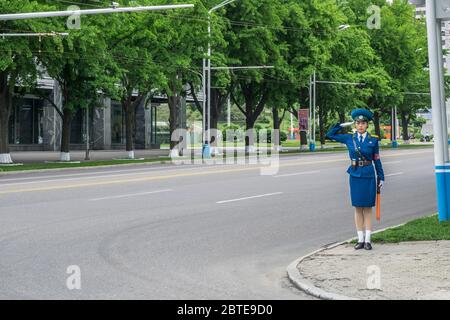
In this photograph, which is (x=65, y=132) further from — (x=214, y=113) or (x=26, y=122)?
(x=26, y=122)

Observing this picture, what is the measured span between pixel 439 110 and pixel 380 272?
5.39 m

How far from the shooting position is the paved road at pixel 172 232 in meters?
7.93

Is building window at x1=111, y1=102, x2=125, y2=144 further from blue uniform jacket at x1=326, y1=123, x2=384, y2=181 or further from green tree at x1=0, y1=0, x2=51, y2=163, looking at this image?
blue uniform jacket at x1=326, y1=123, x2=384, y2=181

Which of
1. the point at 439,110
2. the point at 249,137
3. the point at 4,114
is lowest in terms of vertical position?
the point at 439,110

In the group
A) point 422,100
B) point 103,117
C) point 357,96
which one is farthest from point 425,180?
point 422,100

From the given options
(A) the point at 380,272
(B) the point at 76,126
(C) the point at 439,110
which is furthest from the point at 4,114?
(A) the point at 380,272

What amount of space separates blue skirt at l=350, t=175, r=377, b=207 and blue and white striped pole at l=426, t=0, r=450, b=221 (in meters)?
2.92

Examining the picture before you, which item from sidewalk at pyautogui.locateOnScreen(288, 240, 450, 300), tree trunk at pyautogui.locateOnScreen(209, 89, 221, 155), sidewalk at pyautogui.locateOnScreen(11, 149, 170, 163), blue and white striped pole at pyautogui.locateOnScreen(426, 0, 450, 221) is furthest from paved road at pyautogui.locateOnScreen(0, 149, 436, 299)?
tree trunk at pyautogui.locateOnScreen(209, 89, 221, 155)

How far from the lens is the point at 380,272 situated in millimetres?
8188

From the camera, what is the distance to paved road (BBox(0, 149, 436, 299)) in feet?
26.0

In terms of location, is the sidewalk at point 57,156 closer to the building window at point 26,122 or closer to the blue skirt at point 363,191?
the building window at point 26,122
